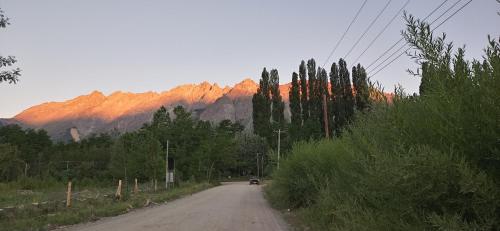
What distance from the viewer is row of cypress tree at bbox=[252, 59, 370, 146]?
56844mm

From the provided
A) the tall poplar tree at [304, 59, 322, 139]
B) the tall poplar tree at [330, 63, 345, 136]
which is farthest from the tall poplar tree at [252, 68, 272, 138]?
the tall poplar tree at [330, 63, 345, 136]

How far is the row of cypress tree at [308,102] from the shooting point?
56844 mm

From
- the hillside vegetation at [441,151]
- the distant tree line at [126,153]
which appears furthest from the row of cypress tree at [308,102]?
the hillside vegetation at [441,151]

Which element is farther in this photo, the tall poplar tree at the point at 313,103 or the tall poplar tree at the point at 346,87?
the tall poplar tree at the point at 313,103

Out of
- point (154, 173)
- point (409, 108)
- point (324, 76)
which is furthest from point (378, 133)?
point (324, 76)

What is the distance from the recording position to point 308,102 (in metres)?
70.1

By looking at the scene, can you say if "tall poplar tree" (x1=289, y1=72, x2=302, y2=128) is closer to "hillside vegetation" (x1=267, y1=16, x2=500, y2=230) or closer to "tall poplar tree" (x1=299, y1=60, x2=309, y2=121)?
"tall poplar tree" (x1=299, y1=60, x2=309, y2=121)

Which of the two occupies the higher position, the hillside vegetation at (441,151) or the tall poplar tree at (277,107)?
the tall poplar tree at (277,107)

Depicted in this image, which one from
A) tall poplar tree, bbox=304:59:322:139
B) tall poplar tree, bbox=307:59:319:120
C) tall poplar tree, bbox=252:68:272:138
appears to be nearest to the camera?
tall poplar tree, bbox=304:59:322:139

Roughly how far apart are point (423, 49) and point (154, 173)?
53517mm

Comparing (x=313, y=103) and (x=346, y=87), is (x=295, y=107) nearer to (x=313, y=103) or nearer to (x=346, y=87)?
(x=313, y=103)

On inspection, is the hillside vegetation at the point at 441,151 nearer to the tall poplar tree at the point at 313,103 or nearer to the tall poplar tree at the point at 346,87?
the tall poplar tree at the point at 346,87

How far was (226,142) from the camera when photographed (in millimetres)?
102812

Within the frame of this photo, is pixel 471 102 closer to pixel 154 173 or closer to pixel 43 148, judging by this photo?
pixel 154 173
